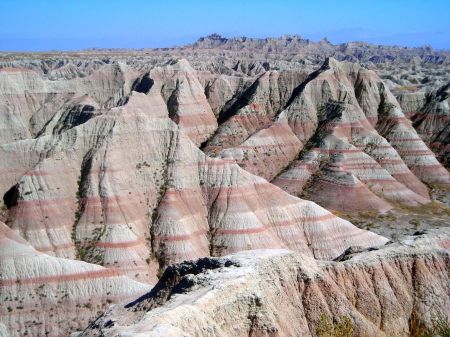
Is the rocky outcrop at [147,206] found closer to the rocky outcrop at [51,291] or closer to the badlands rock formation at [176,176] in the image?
the badlands rock formation at [176,176]

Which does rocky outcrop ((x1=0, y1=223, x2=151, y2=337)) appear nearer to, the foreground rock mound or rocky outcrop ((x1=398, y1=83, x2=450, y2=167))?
the foreground rock mound

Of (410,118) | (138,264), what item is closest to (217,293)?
(138,264)

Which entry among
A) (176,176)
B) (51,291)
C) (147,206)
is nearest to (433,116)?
(176,176)

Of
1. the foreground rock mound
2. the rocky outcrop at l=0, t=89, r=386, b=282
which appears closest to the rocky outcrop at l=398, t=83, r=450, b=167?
the rocky outcrop at l=0, t=89, r=386, b=282

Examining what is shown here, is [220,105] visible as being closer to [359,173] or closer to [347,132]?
[347,132]

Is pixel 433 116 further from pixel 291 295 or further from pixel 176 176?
pixel 291 295

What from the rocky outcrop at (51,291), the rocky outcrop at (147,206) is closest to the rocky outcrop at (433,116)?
the rocky outcrop at (147,206)
